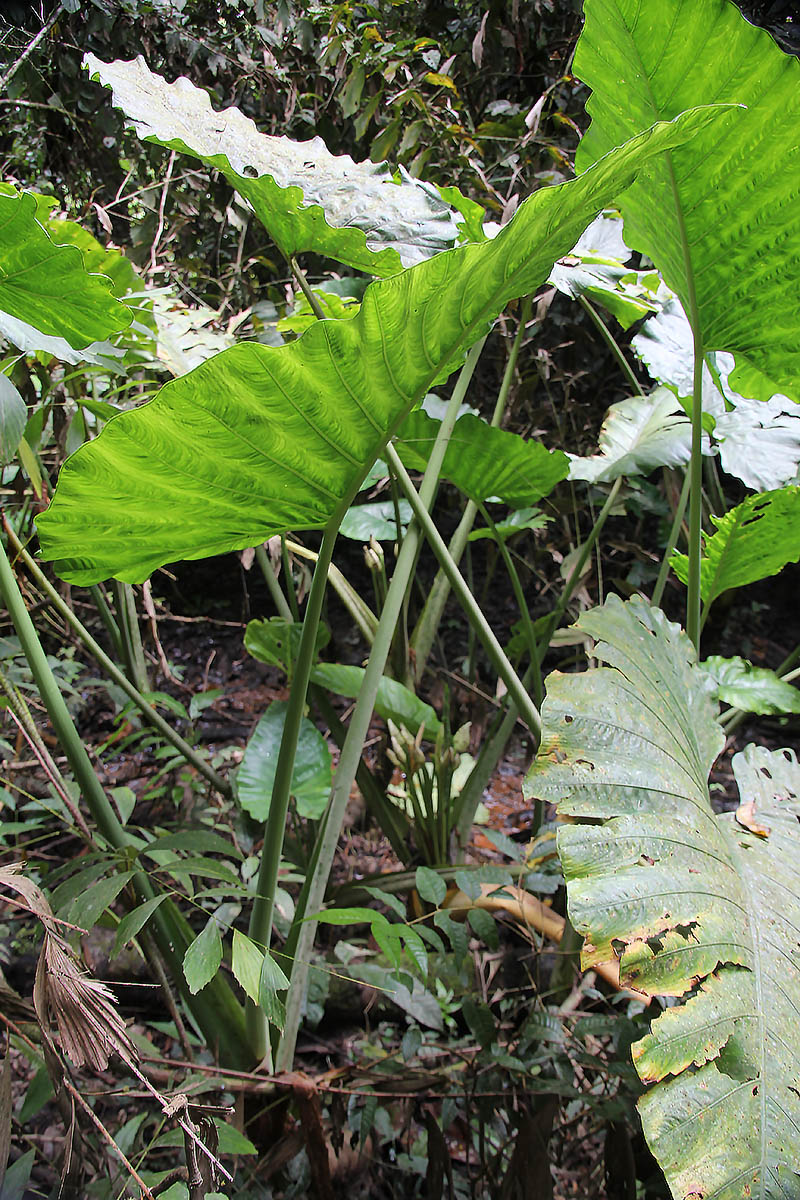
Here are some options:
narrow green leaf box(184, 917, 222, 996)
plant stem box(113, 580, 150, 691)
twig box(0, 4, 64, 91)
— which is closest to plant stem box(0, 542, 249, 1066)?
narrow green leaf box(184, 917, 222, 996)

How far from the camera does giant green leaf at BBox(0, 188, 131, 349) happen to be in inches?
17.0

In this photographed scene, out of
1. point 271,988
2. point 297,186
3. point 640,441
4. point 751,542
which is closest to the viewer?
point 271,988

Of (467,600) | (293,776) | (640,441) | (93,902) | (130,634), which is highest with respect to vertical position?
(640,441)

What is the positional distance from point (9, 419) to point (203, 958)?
1.23ft

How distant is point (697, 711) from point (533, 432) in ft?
4.45

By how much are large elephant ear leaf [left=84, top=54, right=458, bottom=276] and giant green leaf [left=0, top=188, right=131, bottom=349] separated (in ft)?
0.47

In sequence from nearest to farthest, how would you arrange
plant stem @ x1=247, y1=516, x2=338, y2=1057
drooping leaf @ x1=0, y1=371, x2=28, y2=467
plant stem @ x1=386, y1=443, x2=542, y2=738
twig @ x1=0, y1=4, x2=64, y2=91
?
drooping leaf @ x1=0, y1=371, x2=28, y2=467, plant stem @ x1=247, y1=516, x2=338, y2=1057, plant stem @ x1=386, y1=443, x2=542, y2=738, twig @ x1=0, y1=4, x2=64, y2=91

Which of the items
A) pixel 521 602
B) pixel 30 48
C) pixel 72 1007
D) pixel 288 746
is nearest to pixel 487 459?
pixel 521 602

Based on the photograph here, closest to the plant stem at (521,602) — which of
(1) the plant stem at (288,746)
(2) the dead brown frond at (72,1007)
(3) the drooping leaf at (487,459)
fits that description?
(3) the drooping leaf at (487,459)

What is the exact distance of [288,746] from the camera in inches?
22.3

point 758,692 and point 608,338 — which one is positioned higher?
point 608,338

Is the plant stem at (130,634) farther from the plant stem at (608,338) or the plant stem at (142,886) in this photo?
the plant stem at (608,338)

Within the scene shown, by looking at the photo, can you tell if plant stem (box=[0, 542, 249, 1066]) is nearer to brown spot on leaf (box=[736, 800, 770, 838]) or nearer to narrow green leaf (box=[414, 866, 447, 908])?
narrow green leaf (box=[414, 866, 447, 908])

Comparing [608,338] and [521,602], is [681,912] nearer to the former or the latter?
[521,602]
